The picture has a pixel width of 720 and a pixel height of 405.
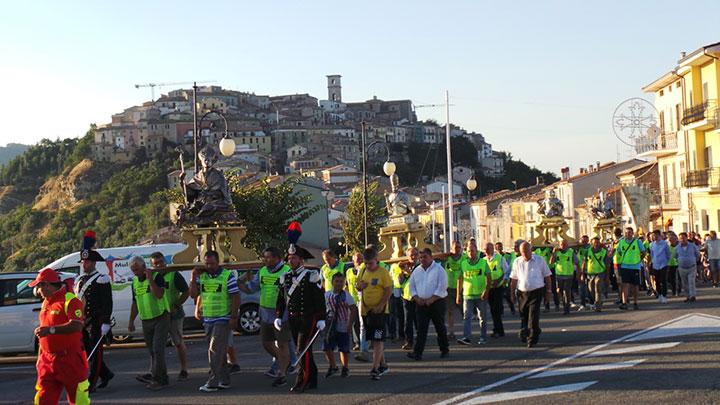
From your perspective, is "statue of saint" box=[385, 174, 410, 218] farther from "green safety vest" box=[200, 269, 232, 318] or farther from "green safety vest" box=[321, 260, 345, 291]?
"green safety vest" box=[200, 269, 232, 318]

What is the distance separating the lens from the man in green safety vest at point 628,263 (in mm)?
19312

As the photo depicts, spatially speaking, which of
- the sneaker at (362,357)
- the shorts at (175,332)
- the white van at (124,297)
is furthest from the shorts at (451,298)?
the shorts at (175,332)

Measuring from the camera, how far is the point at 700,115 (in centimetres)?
4009

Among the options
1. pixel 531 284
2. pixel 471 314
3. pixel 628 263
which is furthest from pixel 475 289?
pixel 628 263

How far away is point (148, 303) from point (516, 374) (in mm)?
4772

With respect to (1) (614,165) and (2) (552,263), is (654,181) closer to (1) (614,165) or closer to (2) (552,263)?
(1) (614,165)

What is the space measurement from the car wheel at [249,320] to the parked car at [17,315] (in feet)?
13.8

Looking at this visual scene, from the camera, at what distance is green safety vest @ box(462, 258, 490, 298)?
49.9 ft

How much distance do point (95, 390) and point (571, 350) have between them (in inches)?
266

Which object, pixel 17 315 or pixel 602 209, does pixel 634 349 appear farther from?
pixel 602 209

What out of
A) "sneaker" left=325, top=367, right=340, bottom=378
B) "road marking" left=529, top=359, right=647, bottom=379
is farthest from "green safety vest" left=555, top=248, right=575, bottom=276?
"sneaker" left=325, top=367, right=340, bottom=378

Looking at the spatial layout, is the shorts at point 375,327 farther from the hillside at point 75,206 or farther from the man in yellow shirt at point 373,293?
the hillside at point 75,206

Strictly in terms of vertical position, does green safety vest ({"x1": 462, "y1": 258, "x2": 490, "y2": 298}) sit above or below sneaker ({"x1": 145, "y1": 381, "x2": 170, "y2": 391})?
above

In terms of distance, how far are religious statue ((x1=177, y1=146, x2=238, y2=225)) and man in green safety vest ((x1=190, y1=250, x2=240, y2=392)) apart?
511cm
